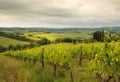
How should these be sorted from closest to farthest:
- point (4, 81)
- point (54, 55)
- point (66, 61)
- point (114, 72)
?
point (114, 72) → point (4, 81) → point (66, 61) → point (54, 55)

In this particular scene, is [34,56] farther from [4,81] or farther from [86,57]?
[4,81]

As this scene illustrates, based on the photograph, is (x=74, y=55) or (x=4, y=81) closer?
(x=4, y=81)

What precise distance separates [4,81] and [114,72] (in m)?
8.20

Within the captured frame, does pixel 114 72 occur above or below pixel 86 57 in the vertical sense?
above

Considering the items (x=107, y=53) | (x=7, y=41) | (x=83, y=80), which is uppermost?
(x=107, y=53)

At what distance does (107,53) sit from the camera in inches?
452

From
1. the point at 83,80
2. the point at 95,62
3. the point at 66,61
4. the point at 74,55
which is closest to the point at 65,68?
the point at 66,61

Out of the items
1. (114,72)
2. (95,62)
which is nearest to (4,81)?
(95,62)

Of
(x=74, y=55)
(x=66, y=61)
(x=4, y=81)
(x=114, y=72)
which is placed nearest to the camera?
(x=114, y=72)

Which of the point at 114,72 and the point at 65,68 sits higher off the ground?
the point at 114,72

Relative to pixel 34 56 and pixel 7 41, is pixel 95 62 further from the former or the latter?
pixel 7 41

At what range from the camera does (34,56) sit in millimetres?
34969

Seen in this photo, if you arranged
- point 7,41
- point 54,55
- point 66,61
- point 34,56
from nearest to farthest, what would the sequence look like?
1. point 66,61
2. point 54,55
3. point 34,56
4. point 7,41

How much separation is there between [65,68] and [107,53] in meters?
11.7
